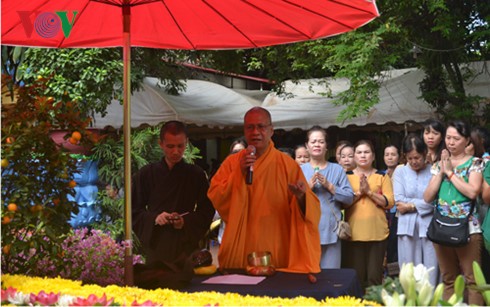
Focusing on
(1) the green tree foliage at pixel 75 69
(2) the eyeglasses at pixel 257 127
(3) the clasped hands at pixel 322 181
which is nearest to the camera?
(2) the eyeglasses at pixel 257 127

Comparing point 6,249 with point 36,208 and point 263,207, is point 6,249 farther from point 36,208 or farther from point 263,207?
point 263,207

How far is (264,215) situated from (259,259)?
429 millimetres

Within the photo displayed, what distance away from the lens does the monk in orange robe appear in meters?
3.63

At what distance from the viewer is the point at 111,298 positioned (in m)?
2.17

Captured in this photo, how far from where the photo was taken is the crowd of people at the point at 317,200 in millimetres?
3709

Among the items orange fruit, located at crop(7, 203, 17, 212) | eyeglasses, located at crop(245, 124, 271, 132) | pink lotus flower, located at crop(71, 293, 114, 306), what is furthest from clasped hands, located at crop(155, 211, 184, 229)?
pink lotus flower, located at crop(71, 293, 114, 306)

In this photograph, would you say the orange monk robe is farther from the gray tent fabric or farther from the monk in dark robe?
the gray tent fabric

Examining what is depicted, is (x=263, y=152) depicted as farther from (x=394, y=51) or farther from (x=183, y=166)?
(x=394, y=51)

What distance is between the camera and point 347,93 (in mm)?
10227

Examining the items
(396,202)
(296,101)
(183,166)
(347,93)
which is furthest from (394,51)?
(183,166)

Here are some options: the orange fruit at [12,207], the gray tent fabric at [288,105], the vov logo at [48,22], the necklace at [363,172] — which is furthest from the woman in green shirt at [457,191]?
the gray tent fabric at [288,105]

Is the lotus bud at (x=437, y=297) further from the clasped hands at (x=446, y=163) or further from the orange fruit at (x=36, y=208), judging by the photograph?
the clasped hands at (x=446, y=163)

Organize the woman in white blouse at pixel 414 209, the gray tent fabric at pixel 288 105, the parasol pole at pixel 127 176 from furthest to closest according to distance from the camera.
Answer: the gray tent fabric at pixel 288 105 < the woman in white blouse at pixel 414 209 < the parasol pole at pixel 127 176

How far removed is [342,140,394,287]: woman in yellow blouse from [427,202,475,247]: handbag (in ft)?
2.50
